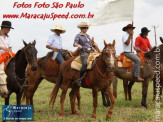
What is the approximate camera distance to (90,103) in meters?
12.5

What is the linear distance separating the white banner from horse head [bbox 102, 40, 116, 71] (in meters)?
2.10

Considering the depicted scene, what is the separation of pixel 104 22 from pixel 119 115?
3.60 meters

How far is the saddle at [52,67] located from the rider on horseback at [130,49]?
9.55ft

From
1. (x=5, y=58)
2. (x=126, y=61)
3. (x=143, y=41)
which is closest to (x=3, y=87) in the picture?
(x=5, y=58)

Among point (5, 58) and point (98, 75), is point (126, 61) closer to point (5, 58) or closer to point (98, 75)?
point (98, 75)

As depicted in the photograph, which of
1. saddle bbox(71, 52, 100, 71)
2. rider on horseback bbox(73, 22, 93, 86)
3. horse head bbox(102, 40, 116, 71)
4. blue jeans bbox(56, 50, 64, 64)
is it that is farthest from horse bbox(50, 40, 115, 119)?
blue jeans bbox(56, 50, 64, 64)

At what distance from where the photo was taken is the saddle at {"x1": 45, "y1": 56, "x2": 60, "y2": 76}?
35.5 feet

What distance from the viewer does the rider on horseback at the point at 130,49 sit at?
10359 mm

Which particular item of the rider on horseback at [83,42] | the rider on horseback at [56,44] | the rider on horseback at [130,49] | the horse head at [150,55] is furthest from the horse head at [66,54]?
the horse head at [150,55]

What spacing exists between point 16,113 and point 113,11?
536 cm

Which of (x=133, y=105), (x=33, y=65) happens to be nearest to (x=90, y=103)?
(x=133, y=105)

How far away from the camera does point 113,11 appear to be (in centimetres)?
1043

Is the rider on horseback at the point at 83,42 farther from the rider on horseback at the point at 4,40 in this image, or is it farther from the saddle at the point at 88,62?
the rider on horseback at the point at 4,40

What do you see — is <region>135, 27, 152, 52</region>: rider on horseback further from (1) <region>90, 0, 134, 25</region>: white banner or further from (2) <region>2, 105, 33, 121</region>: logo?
(2) <region>2, 105, 33, 121</region>: logo
